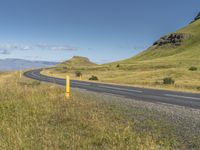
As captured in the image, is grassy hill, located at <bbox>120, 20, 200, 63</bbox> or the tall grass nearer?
the tall grass

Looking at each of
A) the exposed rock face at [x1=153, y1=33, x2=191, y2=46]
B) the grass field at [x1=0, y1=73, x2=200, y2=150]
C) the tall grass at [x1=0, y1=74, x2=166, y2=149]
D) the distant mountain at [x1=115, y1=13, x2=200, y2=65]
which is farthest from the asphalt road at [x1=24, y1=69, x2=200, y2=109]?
the exposed rock face at [x1=153, y1=33, x2=191, y2=46]

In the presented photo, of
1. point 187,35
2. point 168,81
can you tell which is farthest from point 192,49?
point 168,81

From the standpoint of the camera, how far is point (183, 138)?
22.8 feet

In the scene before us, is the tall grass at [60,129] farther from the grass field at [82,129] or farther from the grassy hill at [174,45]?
the grassy hill at [174,45]

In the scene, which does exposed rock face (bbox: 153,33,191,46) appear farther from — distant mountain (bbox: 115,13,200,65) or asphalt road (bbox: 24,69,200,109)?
asphalt road (bbox: 24,69,200,109)

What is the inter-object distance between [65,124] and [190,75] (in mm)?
40099

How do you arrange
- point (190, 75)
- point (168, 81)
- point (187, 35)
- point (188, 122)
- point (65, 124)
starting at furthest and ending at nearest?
point (187, 35)
point (190, 75)
point (168, 81)
point (188, 122)
point (65, 124)

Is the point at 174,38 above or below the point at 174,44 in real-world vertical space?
above

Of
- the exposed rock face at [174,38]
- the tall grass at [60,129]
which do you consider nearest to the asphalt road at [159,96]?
the tall grass at [60,129]

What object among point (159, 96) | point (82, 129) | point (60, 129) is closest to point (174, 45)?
point (159, 96)

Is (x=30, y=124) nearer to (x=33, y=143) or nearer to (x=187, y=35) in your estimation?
(x=33, y=143)

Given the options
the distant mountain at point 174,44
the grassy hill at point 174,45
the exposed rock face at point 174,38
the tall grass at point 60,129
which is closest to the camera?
the tall grass at point 60,129

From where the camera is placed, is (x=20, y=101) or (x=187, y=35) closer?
(x=20, y=101)

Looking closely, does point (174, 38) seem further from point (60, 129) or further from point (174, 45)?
point (60, 129)
